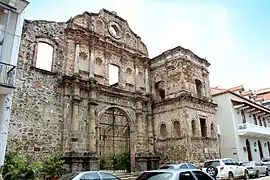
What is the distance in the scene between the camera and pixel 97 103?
1638 cm

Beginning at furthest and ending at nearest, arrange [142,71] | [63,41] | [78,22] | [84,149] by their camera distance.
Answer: [142,71] → [78,22] → [63,41] → [84,149]

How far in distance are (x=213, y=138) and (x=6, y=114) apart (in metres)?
15.9

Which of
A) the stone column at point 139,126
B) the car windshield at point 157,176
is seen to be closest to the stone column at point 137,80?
the stone column at point 139,126

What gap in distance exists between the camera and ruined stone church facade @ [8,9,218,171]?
1376 cm

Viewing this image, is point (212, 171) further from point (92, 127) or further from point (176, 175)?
point (176, 175)

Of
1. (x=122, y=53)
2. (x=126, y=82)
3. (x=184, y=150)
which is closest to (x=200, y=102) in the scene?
(x=184, y=150)

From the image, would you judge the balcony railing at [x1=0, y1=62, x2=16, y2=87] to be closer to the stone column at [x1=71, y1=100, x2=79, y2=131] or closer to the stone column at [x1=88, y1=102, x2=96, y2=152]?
the stone column at [x1=71, y1=100, x2=79, y2=131]

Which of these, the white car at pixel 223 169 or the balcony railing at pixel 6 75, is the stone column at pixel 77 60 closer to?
the balcony railing at pixel 6 75

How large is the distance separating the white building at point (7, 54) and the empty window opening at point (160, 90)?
13.1 m

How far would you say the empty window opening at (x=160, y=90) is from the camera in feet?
69.0

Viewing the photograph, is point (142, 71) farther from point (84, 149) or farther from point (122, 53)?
point (84, 149)

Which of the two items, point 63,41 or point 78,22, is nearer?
point 63,41

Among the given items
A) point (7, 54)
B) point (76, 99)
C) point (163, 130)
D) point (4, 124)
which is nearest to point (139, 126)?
point (163, 130)

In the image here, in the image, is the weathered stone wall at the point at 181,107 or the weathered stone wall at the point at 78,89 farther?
the weathered stone wall at the point at 181,107
